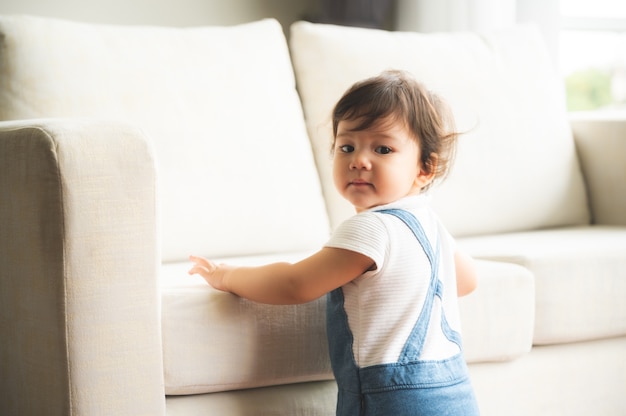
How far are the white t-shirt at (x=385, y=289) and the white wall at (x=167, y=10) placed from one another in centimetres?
144

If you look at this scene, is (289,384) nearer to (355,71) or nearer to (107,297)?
(107,297)

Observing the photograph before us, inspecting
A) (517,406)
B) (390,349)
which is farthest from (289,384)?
(517,406)

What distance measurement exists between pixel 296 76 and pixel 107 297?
1067mm

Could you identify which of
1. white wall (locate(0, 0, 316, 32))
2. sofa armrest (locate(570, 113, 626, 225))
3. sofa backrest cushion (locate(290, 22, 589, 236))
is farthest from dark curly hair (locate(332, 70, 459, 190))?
white wall (locate(0, 0, 316, 32))

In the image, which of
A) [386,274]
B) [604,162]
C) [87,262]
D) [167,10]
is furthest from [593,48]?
[87,262]

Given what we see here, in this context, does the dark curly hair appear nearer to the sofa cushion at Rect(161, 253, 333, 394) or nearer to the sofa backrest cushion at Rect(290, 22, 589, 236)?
the sofa cushion at Rect(161, 253, 333, 394)

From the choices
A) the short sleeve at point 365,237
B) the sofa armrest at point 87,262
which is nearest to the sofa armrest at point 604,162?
the short sleeve at point 365,237

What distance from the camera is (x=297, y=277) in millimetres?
1227

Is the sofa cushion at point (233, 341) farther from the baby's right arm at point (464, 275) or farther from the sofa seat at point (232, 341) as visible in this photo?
the baby's right arm at point (464, 275)

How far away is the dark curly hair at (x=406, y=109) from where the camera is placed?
1.27 m

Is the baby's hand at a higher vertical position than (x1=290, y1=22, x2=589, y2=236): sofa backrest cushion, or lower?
lower

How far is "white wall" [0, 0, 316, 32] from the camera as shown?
2.33m

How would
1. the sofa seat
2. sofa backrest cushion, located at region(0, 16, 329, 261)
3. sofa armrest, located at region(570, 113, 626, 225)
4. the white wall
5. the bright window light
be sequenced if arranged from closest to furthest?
the sofa seat → sofa backrest cushion, located at region(0, 16, 329, 261) → sofa armrest, located at region(570, 113, 626, 225) → the white wall → the bright window light

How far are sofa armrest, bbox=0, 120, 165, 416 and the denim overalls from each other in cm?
26
